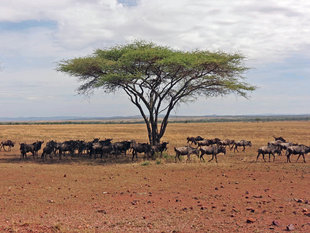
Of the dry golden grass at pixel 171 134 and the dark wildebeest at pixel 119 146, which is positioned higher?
the dark wildebeest at pixel 119 146

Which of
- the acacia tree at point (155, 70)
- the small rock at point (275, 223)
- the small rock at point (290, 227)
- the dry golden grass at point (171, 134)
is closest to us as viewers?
the small rock at point (290, 227)

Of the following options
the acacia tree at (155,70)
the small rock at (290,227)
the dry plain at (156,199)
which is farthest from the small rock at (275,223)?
the acacia tree at (155,70)

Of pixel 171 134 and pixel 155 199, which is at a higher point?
pixel 155 199

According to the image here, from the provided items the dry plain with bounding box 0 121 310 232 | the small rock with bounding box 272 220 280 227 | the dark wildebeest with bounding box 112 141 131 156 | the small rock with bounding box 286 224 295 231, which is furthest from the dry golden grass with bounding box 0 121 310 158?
the small rock with bounding box 286 224 295 231

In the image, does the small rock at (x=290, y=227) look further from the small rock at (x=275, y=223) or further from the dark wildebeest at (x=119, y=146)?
the dark wildebeest at (x=119, y=146)

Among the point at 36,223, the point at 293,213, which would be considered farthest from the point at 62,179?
the point at 293,213

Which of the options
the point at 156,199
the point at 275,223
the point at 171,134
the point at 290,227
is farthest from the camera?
the point at 171,134

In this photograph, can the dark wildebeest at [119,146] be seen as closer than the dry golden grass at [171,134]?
Yes

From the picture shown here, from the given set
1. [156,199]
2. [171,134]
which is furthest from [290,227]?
[171,134]

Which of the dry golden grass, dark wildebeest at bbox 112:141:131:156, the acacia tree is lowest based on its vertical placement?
the dry golden grass

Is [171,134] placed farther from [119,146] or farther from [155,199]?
[155,199]

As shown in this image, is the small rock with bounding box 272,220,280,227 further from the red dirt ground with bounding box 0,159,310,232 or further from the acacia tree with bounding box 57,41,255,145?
the acacia tree with bounding box 57,41,255,145

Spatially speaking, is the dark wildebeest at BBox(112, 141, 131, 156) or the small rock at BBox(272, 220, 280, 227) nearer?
the small rock at BBox(272, 220, 280, 227)

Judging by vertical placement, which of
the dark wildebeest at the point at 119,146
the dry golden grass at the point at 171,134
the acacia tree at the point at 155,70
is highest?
the acacia tree at the point at 155,70
